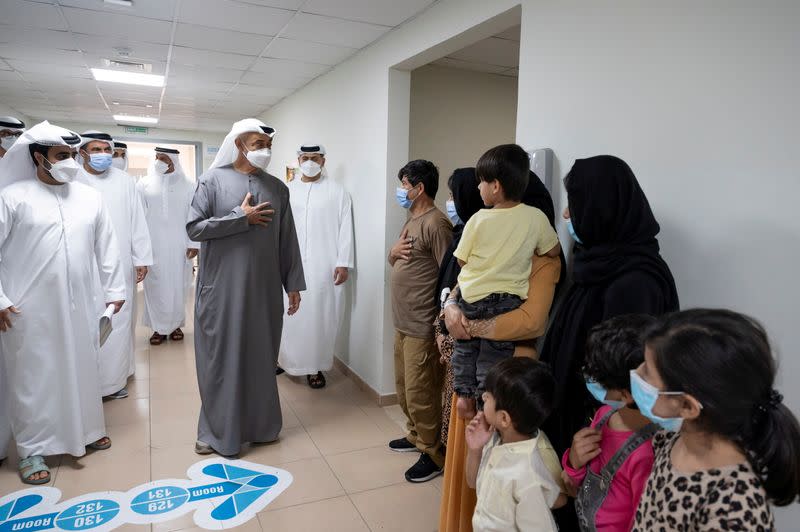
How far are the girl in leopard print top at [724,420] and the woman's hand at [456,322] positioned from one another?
0.88 m

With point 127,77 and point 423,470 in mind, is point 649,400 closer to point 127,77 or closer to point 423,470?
point 423,470

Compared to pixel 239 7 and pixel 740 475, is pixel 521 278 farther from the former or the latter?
pixel 239 7

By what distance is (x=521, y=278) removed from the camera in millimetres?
1845

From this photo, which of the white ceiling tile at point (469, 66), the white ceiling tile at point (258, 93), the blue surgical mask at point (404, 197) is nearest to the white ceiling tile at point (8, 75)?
the white ceiling tile at point (258, 93)

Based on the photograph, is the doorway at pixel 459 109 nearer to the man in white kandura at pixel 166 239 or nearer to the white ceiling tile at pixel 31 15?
the man in white kandura at pixel 166 239

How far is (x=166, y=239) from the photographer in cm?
504

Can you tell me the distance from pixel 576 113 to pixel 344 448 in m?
2.25

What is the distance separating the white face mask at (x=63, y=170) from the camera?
2.68 meters

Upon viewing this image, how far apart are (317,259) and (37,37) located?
2.72 metres

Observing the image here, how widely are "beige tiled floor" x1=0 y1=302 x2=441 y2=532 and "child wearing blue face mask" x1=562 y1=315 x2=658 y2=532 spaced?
4.09ft

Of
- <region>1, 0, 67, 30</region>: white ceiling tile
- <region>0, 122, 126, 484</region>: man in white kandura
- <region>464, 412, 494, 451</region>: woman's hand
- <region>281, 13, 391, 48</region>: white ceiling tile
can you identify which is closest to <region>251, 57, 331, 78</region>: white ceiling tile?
<region>281, 13, 391, 48</region>: white ceiling tile

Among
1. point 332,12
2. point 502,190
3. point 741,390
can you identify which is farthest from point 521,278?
point 332,12

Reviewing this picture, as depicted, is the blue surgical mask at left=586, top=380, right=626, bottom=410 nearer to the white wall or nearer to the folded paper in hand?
the folded paper in hand

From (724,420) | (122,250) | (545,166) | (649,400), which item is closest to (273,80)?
(122,250)
